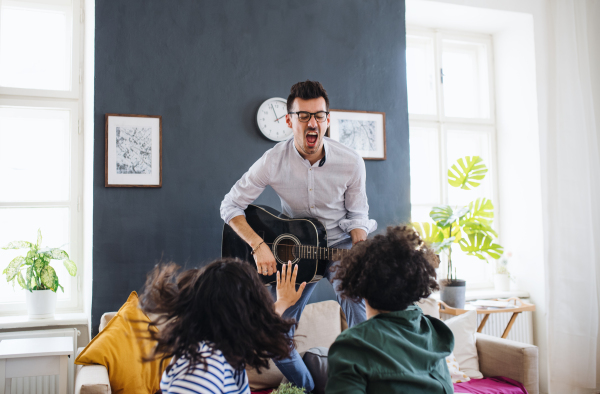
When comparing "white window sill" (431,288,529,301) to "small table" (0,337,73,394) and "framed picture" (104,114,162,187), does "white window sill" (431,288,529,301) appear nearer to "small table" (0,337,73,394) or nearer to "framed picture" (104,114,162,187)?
"framed picture" (104,114,162,187)

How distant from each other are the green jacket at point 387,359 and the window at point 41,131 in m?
2.63

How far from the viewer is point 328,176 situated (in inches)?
93.6

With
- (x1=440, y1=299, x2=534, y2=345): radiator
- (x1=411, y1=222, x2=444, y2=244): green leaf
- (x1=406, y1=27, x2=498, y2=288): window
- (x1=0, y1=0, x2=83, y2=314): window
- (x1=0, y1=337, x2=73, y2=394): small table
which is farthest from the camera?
(x1=406, y1=27, x2=498, y2=288): window

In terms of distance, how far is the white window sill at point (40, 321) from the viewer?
9.25ft

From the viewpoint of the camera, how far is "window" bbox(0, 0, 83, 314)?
126 inches

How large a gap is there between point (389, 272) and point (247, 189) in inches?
51.1

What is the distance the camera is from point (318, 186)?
7.81 feet

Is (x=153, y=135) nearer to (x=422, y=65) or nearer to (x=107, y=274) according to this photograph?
(x=107, y=274)

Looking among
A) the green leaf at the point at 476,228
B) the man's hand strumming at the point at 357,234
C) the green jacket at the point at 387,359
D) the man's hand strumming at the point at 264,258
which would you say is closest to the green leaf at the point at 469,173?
the green leaf at the point at 476,228

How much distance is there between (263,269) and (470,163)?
6.64 feet

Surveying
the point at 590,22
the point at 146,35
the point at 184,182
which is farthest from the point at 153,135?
the point at 590,22

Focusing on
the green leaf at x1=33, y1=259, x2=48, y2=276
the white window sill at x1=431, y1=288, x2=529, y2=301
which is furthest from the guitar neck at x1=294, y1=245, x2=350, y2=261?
the white window sill at x1=431, y1=288, x2=529, y2=301

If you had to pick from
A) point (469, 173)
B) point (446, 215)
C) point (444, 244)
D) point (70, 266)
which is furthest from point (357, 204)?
point (70, 266)

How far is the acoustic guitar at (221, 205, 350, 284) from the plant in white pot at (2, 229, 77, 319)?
115 centimetres
